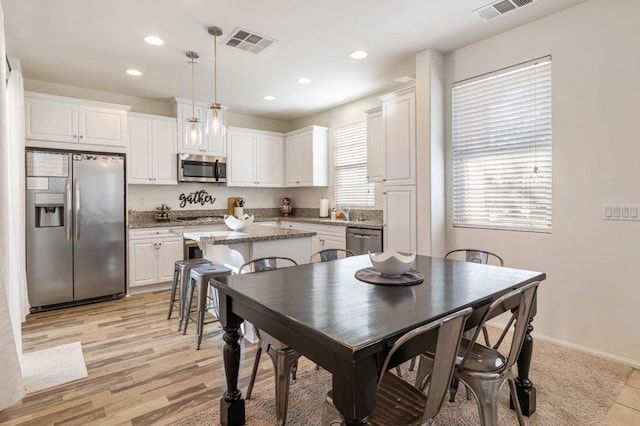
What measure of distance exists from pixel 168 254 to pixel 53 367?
85.6 inches

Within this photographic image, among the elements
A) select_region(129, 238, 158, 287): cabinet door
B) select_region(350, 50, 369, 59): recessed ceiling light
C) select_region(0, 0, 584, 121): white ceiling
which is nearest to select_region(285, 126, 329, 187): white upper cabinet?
select_region(0, 0, 584, 121): white ceiling

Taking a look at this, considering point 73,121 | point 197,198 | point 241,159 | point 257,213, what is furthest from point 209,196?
point 73,121

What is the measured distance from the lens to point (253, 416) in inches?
77.7

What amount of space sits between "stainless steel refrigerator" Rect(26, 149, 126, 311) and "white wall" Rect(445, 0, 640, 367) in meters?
4.48

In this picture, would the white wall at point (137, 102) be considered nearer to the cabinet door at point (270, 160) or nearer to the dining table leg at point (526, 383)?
the cabinet door at point (270, 160)

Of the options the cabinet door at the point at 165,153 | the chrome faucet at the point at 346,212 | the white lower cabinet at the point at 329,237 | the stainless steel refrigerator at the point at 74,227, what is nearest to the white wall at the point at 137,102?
the cabinet door at the point at 165,153

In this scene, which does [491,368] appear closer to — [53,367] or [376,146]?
[53,367]

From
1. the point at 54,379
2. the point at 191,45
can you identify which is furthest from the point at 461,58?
the point at 54,379

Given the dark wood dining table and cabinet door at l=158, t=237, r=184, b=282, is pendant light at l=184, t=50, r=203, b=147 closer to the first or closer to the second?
cabinet door at l=158, t=237, r=184, b=282

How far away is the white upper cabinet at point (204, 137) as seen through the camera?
498 cm

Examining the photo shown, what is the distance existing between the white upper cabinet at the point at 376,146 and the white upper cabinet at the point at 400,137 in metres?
0.16

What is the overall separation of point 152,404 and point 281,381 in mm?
923

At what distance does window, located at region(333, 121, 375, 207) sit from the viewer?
5.08 meters

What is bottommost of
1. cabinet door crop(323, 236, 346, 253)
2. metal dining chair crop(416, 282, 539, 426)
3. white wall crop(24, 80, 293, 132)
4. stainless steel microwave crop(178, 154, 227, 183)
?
metal dining chair crop(416, 282, 539, 426)
